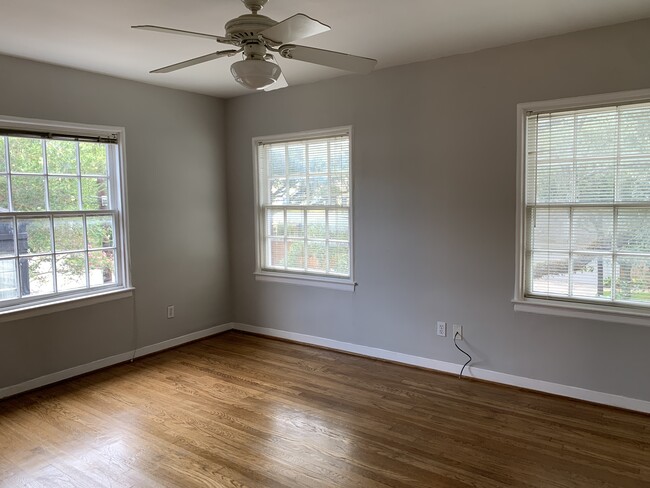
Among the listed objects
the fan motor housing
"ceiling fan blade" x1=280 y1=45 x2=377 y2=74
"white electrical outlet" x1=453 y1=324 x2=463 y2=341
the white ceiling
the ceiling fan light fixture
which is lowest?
"white electrical outlet" x1=453 y1=324 x2=463 y2=341

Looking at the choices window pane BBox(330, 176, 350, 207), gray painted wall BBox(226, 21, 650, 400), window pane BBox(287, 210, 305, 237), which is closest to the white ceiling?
gray painted wall BBox(226, 21, 650, 400)

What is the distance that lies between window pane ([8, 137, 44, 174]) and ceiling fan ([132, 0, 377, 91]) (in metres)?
1.75

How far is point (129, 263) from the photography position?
4.18 m

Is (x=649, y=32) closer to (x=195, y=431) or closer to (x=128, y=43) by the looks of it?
(x=128, y=43)

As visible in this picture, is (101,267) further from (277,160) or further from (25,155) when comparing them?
(277,160)

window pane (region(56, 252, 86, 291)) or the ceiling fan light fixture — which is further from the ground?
the ceiling fan light fixture

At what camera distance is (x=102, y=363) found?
3998 millimetres

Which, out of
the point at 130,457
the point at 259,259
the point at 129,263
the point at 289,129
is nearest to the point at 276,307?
the point at 259,259

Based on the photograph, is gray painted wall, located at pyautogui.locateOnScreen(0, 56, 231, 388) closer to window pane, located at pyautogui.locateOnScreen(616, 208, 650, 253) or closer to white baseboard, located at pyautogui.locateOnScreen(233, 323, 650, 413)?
white baseboard, located at pyautogui.locateOnScreen(233, 323, 650, 413)

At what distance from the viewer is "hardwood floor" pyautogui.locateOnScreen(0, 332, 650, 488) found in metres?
2.40

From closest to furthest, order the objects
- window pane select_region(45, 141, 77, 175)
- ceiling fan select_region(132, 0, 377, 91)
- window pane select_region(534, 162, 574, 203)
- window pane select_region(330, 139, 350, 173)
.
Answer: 1. ceiling fan select_region(132, 0, 377, 91)
2. window pane select_region(534, 162, 574, 203)
3. window pane select_region(45, 141, 77, 175)
4. window pane select_region(330, 139, 350, 173)

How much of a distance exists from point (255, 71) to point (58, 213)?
235 centimetres

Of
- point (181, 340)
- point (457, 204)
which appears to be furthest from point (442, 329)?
point (181, 340)

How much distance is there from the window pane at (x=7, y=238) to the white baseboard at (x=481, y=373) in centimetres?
235
